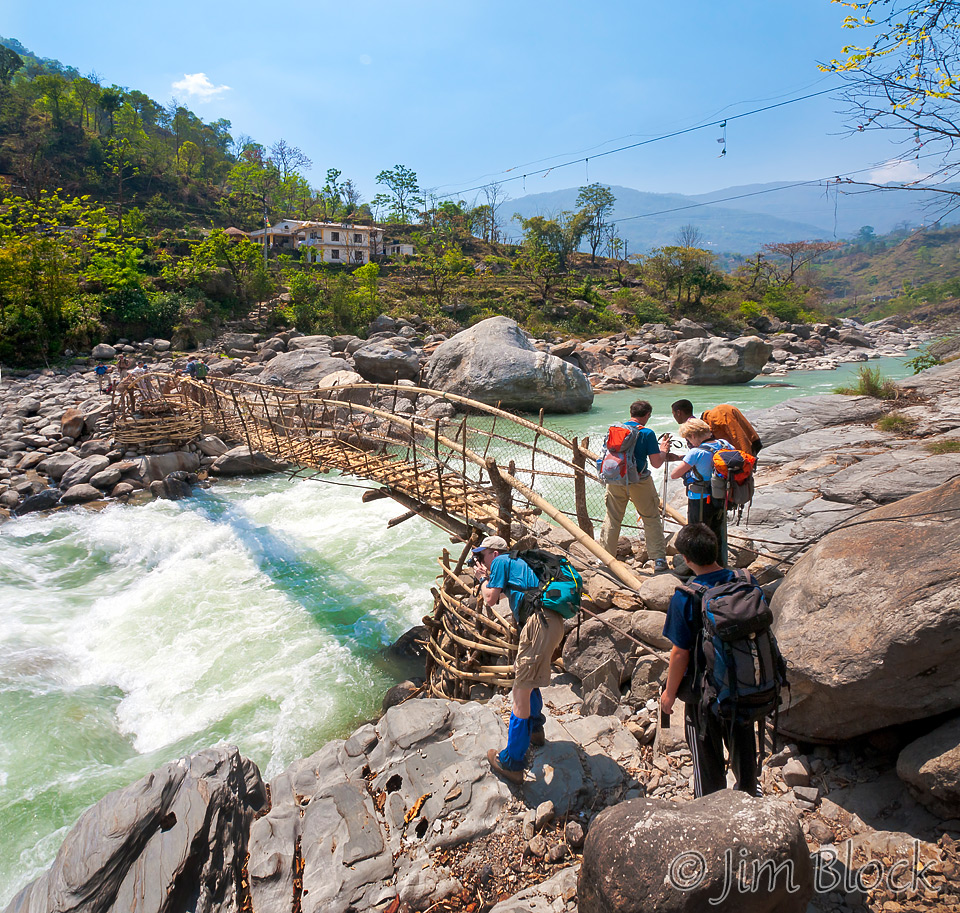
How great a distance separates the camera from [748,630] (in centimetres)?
208

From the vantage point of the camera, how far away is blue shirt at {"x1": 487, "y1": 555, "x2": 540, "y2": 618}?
3.02 meters

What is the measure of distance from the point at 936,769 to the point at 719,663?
3.29 feet

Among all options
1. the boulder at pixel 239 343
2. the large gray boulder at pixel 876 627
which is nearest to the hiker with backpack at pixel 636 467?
the large gray boulder at pixel 876 627

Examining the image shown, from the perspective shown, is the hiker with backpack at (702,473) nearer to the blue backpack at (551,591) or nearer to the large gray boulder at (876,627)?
the large gray boulder at (876,627)

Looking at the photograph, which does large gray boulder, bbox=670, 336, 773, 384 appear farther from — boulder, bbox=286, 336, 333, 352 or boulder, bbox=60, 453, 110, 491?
boulder, bbox=60, 453, 110, 491

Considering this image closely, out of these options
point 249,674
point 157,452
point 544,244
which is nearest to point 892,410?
point 249,674

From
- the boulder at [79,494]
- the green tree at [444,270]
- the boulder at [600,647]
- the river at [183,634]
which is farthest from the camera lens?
the green tree at [444,270]

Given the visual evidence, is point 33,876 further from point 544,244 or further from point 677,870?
point 544,244

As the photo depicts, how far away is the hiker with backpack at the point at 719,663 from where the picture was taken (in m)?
2.12

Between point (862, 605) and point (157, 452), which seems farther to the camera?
point (157, 452)

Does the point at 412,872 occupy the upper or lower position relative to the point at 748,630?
lower

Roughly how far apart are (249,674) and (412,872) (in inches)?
151

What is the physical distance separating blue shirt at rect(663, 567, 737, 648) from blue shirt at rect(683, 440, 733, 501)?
1.47m

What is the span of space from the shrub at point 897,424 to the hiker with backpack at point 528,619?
6944mm
